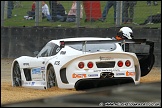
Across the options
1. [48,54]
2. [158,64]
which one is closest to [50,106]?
[48,54]

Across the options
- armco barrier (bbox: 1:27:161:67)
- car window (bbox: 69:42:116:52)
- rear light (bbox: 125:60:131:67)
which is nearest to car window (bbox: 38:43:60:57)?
car window (bbox: 69:42:116:52)

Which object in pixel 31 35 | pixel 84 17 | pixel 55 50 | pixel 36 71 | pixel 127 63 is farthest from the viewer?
pixel 31 35

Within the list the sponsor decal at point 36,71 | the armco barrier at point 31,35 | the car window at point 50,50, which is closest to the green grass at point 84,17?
the armco barrier at point 31,35

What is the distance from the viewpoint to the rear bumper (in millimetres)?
11211

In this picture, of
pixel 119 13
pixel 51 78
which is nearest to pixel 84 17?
pixel 119 13

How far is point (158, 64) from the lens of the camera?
58.4 ft

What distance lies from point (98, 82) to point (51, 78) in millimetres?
1032

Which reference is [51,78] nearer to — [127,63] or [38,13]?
[127,63]

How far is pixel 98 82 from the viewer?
11266 millimetres

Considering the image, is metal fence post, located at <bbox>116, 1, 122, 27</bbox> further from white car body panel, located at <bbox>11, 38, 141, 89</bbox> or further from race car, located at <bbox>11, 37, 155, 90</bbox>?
white car body panel, located at <bbox>11, 38, 141, 89</bbox>

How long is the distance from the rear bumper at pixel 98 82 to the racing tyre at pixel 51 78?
555 millimetres

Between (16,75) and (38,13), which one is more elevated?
(38,13)

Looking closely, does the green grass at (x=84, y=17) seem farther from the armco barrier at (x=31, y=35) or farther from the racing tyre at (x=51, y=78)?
the racing tyre at (x=51, y=78)

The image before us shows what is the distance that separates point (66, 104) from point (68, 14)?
692 inches
